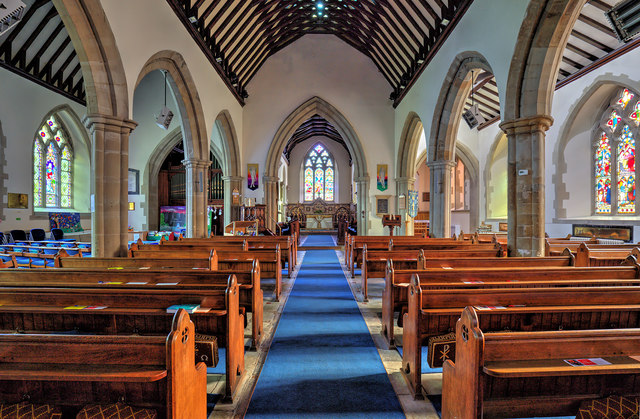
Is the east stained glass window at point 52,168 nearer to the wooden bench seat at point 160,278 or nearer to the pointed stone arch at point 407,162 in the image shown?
the wooden bench seat at point 160,278

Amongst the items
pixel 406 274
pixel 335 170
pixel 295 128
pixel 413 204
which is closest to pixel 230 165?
pixel 295 128

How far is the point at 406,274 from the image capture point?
Answer: 325 centimetres

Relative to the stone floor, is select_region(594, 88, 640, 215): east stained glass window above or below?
above

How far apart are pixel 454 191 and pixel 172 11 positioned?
1262 centimetres

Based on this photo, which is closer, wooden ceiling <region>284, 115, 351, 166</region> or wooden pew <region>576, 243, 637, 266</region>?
wooden pew <region>576, 243, 637, 266</region>

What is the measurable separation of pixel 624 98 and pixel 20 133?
13712 mm

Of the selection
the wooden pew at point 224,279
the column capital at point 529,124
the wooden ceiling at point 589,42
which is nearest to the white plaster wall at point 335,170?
the wooden ceiling at point 589,42

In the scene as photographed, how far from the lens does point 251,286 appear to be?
3.07 m

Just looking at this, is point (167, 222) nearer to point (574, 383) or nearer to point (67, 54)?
point (67, 54)

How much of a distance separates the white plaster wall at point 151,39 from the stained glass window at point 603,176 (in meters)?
9.31

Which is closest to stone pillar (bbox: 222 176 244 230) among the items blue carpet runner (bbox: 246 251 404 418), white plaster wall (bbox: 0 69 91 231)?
white plaster wall (bbox: 0 69 91 231)

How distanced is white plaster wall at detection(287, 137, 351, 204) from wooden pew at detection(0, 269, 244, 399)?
2007cm

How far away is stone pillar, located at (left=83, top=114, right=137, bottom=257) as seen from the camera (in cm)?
504

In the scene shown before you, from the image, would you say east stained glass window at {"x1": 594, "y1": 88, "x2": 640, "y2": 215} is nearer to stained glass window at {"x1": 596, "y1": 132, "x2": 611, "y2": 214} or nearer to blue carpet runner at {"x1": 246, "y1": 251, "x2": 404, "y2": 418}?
stained glass window at {"x1": 596, "y1": 132, "x2": 611, "y2": 214}
